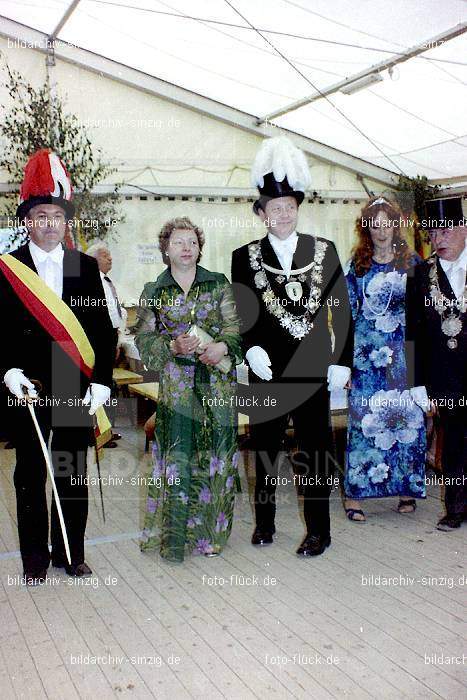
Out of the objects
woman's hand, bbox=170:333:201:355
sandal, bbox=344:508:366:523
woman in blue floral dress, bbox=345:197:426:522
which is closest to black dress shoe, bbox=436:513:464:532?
woman in blue floral dress, bbox=345:197:426:522

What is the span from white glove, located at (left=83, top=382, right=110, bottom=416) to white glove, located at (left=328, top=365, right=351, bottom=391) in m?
0.95

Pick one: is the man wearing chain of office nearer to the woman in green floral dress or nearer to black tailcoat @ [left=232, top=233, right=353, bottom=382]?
black tailcoat @ [left=232, top=233, right=353, bottom=382]

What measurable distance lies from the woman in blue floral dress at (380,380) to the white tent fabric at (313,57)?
10.1 feet

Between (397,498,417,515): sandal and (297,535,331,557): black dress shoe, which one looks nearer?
(297,535,331,557): black dress shoe

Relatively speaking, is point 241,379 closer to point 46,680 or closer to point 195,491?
point 195,491

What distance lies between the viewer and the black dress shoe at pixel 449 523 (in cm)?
343

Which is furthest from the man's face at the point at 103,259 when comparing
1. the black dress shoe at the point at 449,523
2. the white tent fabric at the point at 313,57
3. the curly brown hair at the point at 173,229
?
the black dress shoe at the point at 449,523

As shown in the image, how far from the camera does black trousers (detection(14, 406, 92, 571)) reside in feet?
9.35

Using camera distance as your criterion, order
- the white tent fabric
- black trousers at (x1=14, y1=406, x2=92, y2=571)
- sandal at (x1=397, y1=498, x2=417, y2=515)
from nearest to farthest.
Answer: black trousers at (x1=14, y1=406, x2=92, y2=571) → sandal at (x1=397, y1=498, x2=417, y2=515) → the white tent fabric

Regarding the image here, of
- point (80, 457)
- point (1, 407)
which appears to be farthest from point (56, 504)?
point (1, 407)

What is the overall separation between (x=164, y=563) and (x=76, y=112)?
22.3ft

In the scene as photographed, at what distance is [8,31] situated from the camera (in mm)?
8211

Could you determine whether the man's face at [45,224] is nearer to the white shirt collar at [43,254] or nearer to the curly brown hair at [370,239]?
the white shirt collar at [43,254]

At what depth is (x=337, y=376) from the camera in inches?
121
